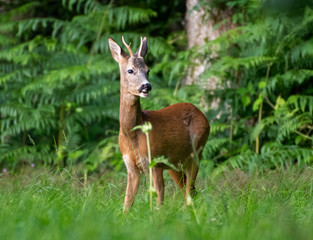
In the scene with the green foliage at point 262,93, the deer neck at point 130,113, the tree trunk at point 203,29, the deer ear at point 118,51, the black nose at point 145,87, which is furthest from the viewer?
the tree trunk at point 203,29

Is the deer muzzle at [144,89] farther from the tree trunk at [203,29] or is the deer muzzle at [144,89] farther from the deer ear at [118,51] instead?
the tree trunk at [203,29]

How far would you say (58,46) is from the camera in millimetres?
7555

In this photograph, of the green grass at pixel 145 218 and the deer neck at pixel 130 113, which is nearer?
the green grass at pixel 145 218

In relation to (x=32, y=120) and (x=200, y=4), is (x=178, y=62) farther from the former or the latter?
(x=32, y=120)

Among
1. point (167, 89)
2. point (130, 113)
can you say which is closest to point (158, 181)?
point (130, 113)

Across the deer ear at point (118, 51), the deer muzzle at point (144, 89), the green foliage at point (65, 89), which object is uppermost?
the deer ear at point (118, 51)

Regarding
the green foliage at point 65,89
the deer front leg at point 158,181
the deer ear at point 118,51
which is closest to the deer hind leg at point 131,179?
the deer front leg at point 158,181

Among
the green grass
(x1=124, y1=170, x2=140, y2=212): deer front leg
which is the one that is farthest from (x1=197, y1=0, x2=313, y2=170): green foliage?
(x1=124, y1=170, x2=140, y2=212): deer front leg

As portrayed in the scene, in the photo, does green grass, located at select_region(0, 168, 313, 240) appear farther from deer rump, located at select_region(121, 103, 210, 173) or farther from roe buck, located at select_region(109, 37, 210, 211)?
deer rump, located at select_region(121, 103, 210, 173)

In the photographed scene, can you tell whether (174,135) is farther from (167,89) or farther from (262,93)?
(167,89)

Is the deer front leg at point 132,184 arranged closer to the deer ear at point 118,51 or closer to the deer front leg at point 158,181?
the deer front leg at point 158,181

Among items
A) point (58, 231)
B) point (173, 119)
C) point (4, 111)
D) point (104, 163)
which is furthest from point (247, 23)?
point (58, 231)

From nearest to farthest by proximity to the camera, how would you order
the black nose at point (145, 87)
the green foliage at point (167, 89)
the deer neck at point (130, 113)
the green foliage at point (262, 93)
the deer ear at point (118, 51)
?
the black nose at point (145, 87) < the deer neck at point (130, 113) < the deer ear at point (118, 51) < the green foliage at point (262, 93) < the green foliage at point (167, 89)

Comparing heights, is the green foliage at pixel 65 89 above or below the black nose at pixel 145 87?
below
